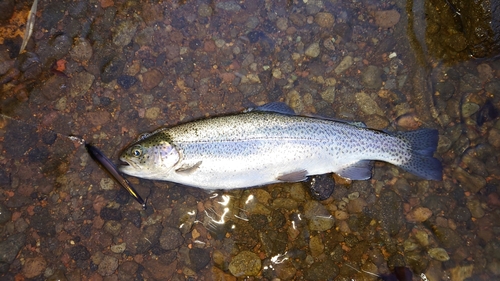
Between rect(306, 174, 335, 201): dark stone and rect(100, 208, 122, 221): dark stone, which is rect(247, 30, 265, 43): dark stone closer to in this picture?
rect(306, 174, 335, 201): dark stone

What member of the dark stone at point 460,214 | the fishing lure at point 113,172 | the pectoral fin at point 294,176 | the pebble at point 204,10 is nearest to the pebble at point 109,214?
the fishing lure at point 113,172

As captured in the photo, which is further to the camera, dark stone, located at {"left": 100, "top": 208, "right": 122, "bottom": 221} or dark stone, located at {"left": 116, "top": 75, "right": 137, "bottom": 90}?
dark stone, located at {"left": 116, "top": 75, "right": 137, "bottom": 90}

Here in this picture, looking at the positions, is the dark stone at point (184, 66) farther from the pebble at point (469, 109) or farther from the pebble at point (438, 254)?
the pebble at point (438, 254)

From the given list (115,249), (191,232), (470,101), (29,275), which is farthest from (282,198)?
(29,275)

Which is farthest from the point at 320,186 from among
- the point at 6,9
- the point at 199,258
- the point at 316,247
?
the point at 6,9

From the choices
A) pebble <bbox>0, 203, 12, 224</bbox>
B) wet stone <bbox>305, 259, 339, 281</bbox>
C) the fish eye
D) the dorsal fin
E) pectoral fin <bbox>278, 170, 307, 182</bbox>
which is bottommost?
wet stone <bbox>305, 259, 339, 281</bbox>

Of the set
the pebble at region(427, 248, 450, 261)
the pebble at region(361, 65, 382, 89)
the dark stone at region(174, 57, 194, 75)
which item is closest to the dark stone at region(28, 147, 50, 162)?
the dark stone at region(174, 57, 194, 75)
